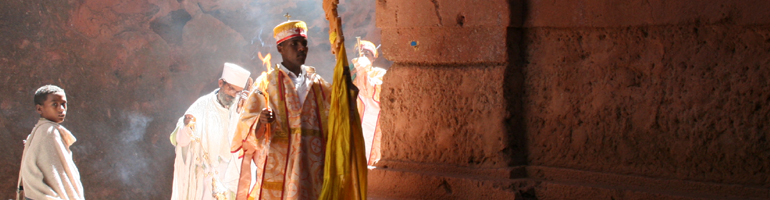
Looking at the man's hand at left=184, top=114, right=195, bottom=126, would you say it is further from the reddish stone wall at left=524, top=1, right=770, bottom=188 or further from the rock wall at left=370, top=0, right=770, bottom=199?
the reddish stone wall at left=524, top=1, right=770, bottom=188

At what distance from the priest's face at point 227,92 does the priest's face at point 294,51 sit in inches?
145

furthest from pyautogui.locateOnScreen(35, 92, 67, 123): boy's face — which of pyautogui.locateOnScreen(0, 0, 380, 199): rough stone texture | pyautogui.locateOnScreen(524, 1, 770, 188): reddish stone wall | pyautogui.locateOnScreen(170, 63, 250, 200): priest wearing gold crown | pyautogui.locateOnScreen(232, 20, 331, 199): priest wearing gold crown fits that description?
pyautogui.locateOnScreen(0, 0, 380, 199): rough stone texture

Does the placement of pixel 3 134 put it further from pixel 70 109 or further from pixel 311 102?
pixel 311 102

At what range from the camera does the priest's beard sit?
7.15m

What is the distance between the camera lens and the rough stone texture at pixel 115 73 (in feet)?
33.1

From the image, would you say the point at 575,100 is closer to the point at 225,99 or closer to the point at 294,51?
the point at 294,51

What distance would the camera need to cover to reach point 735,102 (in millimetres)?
2713

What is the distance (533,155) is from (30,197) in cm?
362

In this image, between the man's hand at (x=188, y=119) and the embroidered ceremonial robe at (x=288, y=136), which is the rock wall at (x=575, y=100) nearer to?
the embroidered ceremonial robe at (x=288, y=136)

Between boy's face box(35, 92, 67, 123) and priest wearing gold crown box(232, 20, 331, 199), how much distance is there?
6.43ft

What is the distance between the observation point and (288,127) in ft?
11.7

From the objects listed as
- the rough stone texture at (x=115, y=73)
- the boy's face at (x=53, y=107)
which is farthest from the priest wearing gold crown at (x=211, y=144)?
the rough stone texture at (x=115, y=73)

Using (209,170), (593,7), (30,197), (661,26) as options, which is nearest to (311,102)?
(593,7)

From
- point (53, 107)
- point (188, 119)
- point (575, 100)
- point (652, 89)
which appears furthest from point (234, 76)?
point (652, 89)
